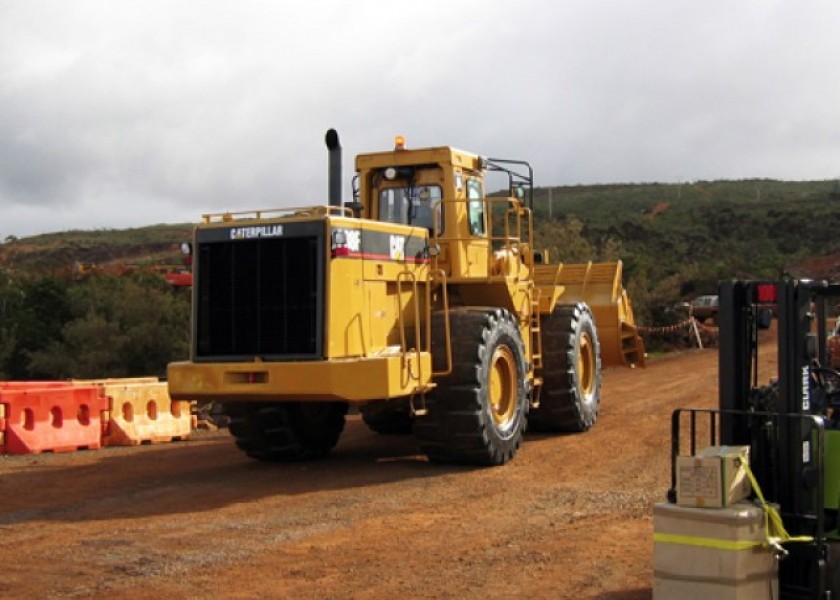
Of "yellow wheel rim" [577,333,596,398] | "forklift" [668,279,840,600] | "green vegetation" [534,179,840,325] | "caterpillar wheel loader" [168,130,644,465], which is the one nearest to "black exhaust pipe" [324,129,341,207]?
"caterpillar wheel loader" [168,130,644,465]

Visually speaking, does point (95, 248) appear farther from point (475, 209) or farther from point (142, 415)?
point (475, 209)

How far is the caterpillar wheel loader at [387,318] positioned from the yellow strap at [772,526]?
17.0ft

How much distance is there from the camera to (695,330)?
31.3m

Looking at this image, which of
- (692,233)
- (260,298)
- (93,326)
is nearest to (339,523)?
(260,298)

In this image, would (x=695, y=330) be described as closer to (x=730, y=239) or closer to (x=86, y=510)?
(x=86, y=510)

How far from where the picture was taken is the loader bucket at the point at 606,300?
17.9 metres

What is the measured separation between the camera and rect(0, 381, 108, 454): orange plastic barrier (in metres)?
14.2

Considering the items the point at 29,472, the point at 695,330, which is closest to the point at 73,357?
the point at 695,330

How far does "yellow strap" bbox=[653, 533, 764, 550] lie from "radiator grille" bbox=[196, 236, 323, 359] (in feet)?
18.1

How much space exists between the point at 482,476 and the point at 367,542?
10.5 ft

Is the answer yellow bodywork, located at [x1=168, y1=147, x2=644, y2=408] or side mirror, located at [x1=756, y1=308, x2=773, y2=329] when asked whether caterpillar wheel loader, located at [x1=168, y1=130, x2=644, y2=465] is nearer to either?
yellow bodywork, located at [x1=168, y1=147, x2=644, y2=408]

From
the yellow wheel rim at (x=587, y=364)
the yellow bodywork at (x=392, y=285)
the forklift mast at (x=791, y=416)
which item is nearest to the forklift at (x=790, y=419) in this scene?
the forklift mast at (x=791, y=416)

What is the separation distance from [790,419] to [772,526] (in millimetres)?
793

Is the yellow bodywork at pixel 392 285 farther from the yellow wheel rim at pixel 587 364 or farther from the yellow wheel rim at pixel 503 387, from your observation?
the yellow wheel rim at pixel 587 364
